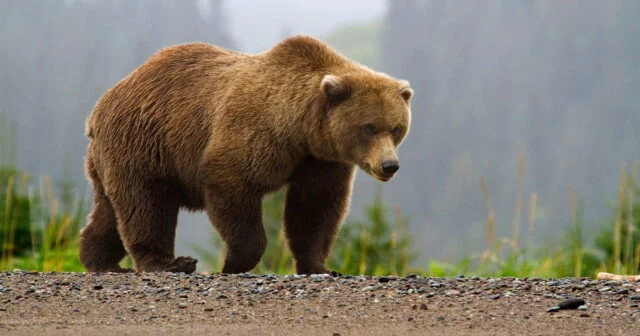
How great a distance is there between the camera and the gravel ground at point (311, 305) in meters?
4.28

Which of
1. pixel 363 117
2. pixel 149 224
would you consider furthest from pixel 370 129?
pixel 149 224

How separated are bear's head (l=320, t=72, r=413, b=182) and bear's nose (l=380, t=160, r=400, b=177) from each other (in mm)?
91

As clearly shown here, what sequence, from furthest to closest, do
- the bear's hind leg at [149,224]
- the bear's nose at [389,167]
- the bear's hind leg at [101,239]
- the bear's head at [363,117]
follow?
the bear's hind leg at [101,239], the bear's hind leg at [149,224], the bear's head at [363,117], the bear's nose at [389,167]

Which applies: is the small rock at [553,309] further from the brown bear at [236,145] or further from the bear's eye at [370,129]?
the bear's eye at [370,129]

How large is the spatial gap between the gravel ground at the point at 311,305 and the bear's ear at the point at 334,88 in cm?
133

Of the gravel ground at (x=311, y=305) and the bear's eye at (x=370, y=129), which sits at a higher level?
the bear's eye at (x=370, y=129)

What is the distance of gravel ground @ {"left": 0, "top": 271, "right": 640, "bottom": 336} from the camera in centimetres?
428

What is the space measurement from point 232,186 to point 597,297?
2.55 metres

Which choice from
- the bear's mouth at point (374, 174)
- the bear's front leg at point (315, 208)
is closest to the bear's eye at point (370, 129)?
the bear's mouth at point (374, 174)

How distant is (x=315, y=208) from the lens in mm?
6750

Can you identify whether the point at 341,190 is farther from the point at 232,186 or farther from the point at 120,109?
the point at 120,109

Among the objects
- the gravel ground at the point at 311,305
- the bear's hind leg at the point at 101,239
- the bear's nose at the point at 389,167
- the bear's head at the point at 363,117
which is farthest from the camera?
the bear's hind leg at the point at 101,239

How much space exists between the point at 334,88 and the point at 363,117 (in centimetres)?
27

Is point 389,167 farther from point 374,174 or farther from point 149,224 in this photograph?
point 149,224
